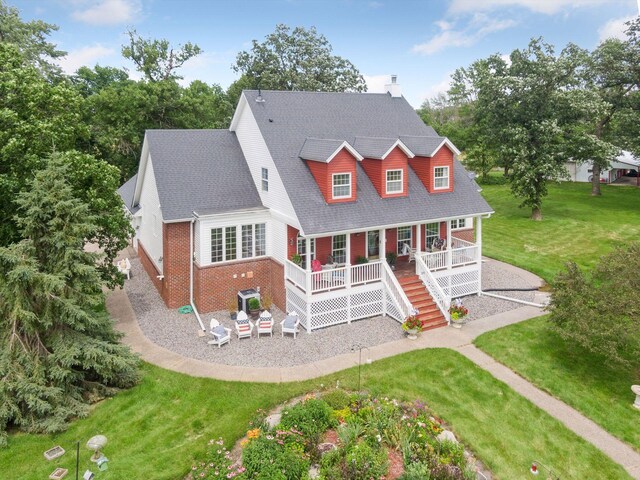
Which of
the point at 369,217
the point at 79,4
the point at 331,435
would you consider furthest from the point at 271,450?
the point at 79,4

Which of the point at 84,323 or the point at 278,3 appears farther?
the point at 278,3

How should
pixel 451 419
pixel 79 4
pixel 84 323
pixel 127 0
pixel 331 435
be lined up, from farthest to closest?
pixel 79 4 → pixel 127 0 → pixel 84 323 → pixel 451 419 → pixel 331 435

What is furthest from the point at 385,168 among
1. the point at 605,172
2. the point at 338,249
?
the point at 605,172

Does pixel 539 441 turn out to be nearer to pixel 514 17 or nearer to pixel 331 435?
pixel 331 435

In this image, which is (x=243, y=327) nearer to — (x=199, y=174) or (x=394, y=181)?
(x=199, y=174)

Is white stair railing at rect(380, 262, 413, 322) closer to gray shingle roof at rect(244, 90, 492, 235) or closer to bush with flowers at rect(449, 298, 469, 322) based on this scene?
bush with flowers at rect(449, 298, 469, 322)

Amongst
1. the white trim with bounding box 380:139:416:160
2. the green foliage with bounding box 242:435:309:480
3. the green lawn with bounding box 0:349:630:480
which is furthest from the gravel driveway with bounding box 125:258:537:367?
the white trim with bounding box 380:139:416:160

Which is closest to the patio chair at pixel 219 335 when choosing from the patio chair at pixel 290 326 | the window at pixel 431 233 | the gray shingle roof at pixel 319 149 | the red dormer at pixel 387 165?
the patio chair at pixel 290 326
